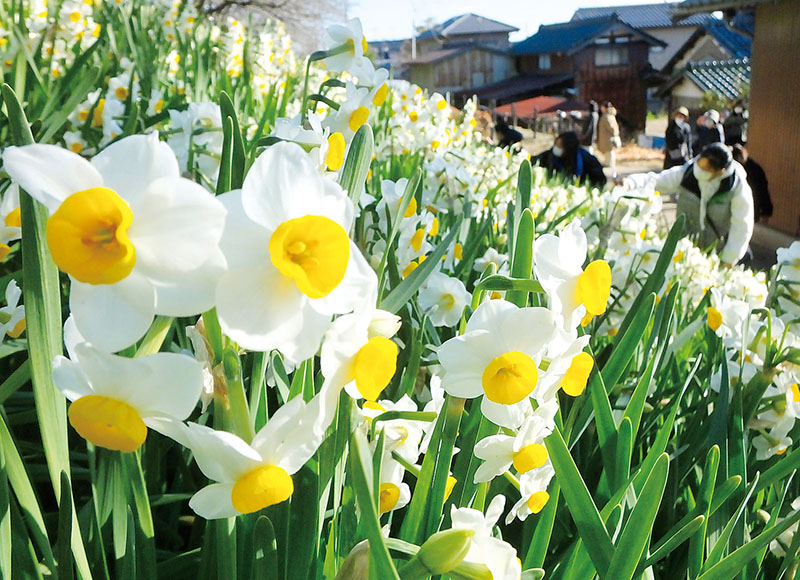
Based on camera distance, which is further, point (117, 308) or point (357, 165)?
point (357, 165)

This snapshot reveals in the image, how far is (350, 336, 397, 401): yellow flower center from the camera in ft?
1.32

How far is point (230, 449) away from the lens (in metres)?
0.39

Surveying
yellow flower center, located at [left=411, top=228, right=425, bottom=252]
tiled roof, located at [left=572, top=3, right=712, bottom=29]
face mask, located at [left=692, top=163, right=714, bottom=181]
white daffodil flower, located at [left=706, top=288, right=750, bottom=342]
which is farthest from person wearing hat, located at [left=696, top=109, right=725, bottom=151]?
tiled roof, located at [left=572, top=3, right=712, bottom=29]

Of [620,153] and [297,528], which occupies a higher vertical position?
[297,528]

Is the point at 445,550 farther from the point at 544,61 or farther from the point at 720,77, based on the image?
the point at 544,61

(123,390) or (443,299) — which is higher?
(123,390)

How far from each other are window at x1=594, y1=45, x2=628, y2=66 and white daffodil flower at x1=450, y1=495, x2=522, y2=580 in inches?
1460

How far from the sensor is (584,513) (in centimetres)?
58

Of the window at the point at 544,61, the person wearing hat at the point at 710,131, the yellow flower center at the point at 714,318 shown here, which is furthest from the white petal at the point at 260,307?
the window at the point at 544,61

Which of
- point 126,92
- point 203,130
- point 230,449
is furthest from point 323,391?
point 126,92

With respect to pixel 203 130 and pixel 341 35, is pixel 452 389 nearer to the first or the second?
pixel 341 35

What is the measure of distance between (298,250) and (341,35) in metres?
0.57

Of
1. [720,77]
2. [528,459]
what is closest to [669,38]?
[720,77]

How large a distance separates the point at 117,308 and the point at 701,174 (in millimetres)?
5706
